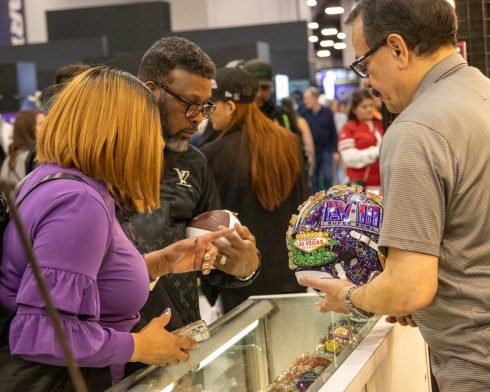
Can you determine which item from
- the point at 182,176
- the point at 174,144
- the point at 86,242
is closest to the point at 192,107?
the point at 174,144

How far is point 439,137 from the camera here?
1.88 metres

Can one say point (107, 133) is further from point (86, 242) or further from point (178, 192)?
point (178, 192)

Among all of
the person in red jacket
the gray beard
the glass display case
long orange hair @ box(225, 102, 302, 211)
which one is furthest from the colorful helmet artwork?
the person in red jacket

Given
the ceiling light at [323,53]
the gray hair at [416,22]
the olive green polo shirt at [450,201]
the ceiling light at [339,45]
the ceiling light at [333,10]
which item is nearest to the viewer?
the olive green polo shirt at [450,201]

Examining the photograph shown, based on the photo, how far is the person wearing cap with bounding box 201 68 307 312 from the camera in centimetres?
431

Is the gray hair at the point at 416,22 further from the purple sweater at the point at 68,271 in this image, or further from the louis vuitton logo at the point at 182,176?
the louis vuitton logo at the point at 182,176

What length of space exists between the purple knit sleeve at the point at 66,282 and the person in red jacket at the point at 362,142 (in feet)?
18.8

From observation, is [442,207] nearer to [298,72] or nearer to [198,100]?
[198,100]

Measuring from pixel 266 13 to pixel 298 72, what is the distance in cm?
483

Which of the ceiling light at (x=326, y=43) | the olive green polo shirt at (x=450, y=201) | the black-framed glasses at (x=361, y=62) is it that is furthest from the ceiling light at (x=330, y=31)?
the olive green polo shirt at (x=450, y=201)

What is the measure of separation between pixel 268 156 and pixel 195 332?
6.34 feet

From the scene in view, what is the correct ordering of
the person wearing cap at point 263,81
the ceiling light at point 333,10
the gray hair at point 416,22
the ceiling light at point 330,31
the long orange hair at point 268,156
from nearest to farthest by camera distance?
the gray hair at point 416,22
the long orange hair at point 268,156
the person wearing cap at point 263,81
the ceiling light at point 333,10
the ceiling light at point 330,31

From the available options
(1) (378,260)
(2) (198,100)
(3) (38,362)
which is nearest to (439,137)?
(1) (378,260)

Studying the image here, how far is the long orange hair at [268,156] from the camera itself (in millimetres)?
4309
